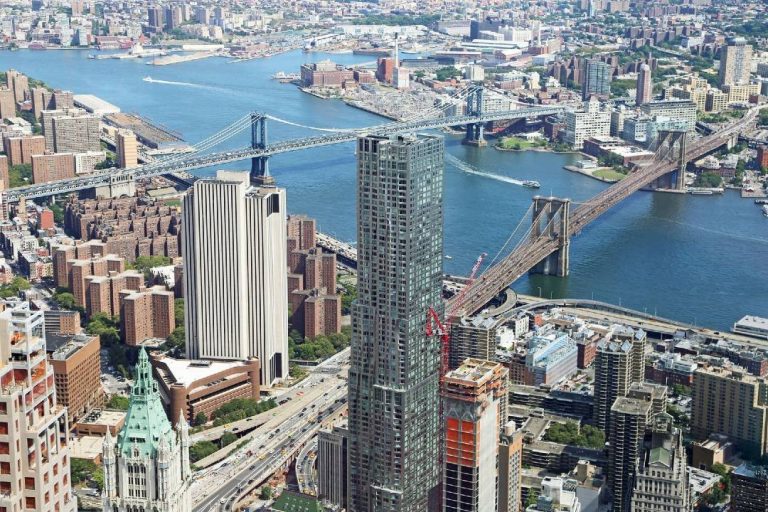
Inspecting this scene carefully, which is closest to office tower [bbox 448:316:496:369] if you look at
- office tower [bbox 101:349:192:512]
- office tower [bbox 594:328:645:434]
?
office tower [bbox 594:328:645:434]

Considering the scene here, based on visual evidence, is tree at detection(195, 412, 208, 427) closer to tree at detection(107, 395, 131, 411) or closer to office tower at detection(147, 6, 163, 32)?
tree at detection(107, 395, 131, 411)

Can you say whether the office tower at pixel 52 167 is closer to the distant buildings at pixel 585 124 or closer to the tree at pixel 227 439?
the distant buildings at pixel 585 124

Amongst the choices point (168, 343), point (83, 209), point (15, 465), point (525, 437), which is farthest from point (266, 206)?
point (15, 465)

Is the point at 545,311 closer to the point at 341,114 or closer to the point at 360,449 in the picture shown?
the point at 360,449

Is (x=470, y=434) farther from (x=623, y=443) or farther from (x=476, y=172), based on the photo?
(x=476, y=172)

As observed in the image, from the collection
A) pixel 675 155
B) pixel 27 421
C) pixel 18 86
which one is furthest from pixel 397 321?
pixel 18 86

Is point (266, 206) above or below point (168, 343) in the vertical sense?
above
